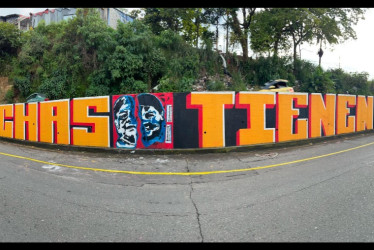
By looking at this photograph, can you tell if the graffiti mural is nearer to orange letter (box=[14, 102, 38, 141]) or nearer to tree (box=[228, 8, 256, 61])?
orange letter (box=[14, 102, 38, 141])

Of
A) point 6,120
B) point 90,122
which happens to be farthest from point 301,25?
point 6,120

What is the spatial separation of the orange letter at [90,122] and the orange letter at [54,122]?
634 millimetres

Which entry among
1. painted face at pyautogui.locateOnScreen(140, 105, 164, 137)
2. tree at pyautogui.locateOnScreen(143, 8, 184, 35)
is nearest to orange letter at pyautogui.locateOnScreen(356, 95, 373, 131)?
painted face at pyautogui.locateOnScreen(140, 105, 164, 137)

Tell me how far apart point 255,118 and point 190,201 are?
706 centimetres

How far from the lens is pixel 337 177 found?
6215mm

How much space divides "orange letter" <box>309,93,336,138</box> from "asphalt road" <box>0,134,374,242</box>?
4.28m

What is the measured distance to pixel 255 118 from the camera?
10.7 meters

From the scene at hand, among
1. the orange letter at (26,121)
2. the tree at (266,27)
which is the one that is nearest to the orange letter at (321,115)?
the tree at (266,27)

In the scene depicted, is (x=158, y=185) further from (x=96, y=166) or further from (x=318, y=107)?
(x=318, y=107)

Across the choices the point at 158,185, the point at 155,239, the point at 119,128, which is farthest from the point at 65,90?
the point at 155,239

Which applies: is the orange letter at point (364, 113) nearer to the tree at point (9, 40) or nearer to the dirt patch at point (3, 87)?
the dirt patch at point (3, 87)

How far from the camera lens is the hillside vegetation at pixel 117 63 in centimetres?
1797

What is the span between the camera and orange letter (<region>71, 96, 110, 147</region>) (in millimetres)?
11070

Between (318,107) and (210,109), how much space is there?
24.0 feet
